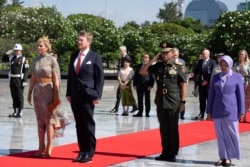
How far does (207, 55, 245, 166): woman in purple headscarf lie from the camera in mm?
8359

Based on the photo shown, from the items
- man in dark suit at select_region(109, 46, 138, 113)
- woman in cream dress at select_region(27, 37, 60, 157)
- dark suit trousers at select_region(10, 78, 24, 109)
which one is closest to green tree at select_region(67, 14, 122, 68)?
man in dark suit at select_region(109, 46, 138, 113)

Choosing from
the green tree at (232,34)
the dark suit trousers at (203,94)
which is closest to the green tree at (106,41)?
the green tree at (232,34)

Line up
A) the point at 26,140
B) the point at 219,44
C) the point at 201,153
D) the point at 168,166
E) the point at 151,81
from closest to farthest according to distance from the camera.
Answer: the point at 168,166, the point at 201,153, the point at 26,140, the point at 151,81, the point at 219,44

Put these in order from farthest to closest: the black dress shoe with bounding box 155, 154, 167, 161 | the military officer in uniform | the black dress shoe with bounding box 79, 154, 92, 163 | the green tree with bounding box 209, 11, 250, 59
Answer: the green tree with bounding box 209, 11, 250, 59, the black dress shoe with bounding box 155, 154, 167, 161, the military officer in uniform, the black dress shoe with bounding box 79, 154, 92, 163

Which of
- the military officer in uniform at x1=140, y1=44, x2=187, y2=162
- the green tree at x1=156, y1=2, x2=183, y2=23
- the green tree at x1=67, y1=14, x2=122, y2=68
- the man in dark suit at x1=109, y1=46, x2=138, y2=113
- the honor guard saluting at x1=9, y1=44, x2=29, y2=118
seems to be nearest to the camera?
the military officer in uniform at x1=140, y1=44, x2=187, y2=162

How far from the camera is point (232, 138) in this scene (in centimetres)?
838

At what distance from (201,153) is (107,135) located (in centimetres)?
253

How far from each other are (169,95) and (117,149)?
1565mm

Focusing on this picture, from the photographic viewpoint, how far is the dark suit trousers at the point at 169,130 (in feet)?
28.3

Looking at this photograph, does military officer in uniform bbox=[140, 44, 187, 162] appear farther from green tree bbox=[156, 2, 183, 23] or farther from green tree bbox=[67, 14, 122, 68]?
green tree bbox=[156, 2, 183, 23]

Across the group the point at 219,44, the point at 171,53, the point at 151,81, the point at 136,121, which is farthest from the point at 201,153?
the point at 219,44

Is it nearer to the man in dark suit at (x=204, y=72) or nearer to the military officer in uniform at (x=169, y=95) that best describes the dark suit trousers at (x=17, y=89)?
the man in dark suit at (x=204, y=72)

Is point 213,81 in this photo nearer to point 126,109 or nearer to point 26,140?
point 26,140

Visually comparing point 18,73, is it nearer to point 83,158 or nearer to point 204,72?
point 204,72
